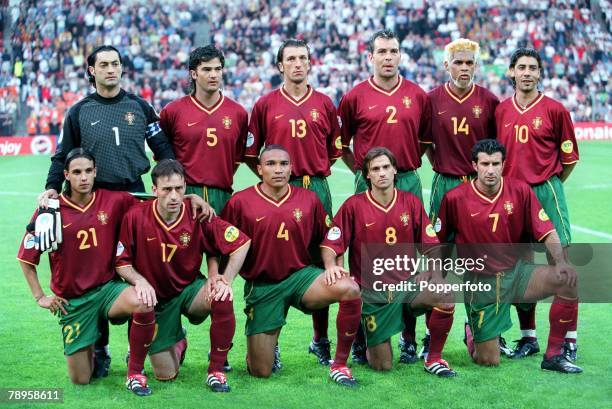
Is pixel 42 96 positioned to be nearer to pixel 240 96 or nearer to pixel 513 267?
pixel 240 96

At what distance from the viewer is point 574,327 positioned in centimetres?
558

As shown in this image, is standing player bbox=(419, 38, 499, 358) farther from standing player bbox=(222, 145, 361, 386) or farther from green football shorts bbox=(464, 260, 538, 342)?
standing player bbox=(222, 145, 361, 386)

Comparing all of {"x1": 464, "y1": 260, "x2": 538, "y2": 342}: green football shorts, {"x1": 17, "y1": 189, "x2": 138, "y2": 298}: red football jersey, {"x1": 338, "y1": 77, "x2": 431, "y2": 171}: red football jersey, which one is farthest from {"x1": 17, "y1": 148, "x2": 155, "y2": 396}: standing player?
{"x1": 464, "y1": 260, "x2": 538, "y2": 342}: green football shorts

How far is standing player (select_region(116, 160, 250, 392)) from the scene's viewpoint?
17.4 feet

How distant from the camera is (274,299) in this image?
18.2 ft

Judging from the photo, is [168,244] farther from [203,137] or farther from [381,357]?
[381,357]

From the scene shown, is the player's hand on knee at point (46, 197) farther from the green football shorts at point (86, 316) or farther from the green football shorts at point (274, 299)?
the green football shorts at point (274, 299)

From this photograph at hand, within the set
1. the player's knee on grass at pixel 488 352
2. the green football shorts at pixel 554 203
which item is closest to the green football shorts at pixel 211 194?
the player's knee on grass at pixel 488 352

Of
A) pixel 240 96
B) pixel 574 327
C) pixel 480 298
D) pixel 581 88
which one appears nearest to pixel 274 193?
pixel 480 298

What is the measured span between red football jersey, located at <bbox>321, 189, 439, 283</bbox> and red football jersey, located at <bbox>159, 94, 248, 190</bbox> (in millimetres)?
955

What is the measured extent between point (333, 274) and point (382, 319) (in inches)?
18.3

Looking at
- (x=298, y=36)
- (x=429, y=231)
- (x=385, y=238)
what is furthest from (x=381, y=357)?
(x=298, y=36)

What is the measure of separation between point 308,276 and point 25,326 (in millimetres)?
2376

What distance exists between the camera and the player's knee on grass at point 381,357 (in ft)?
18.0
